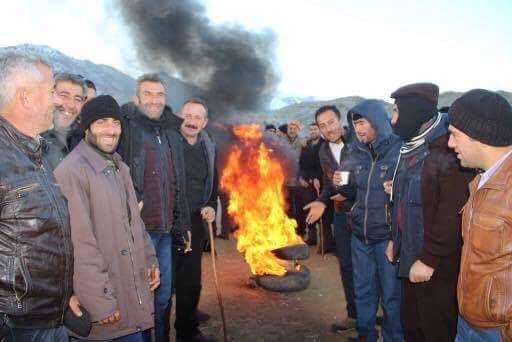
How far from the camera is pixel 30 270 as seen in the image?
207cm

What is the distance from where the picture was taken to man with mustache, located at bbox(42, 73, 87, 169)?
12.2ft

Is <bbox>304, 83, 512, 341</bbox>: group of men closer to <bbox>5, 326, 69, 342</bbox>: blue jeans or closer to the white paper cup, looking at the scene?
the white paper cup

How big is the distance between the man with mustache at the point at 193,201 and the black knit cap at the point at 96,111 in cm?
152

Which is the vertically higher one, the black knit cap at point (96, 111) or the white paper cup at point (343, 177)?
the black knit cap at point (96, 111)

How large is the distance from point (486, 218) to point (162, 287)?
125 inches

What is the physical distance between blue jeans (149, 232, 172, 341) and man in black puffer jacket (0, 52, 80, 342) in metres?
1.91

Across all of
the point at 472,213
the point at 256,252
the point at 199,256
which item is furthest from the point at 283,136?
the point at 472,213

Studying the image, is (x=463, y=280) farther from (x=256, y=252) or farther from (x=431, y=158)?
(x=256, y=252)

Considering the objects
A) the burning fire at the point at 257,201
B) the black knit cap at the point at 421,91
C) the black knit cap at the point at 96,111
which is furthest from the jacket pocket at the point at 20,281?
the burning fire at the point at 257,201

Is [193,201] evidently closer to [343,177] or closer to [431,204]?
[343,177]

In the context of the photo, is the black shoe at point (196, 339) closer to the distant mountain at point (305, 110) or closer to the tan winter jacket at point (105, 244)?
the tan winter jacket at point (105, 244)

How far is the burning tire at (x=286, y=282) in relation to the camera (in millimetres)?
6418

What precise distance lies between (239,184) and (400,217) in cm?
623

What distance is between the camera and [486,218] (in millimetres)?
2275
